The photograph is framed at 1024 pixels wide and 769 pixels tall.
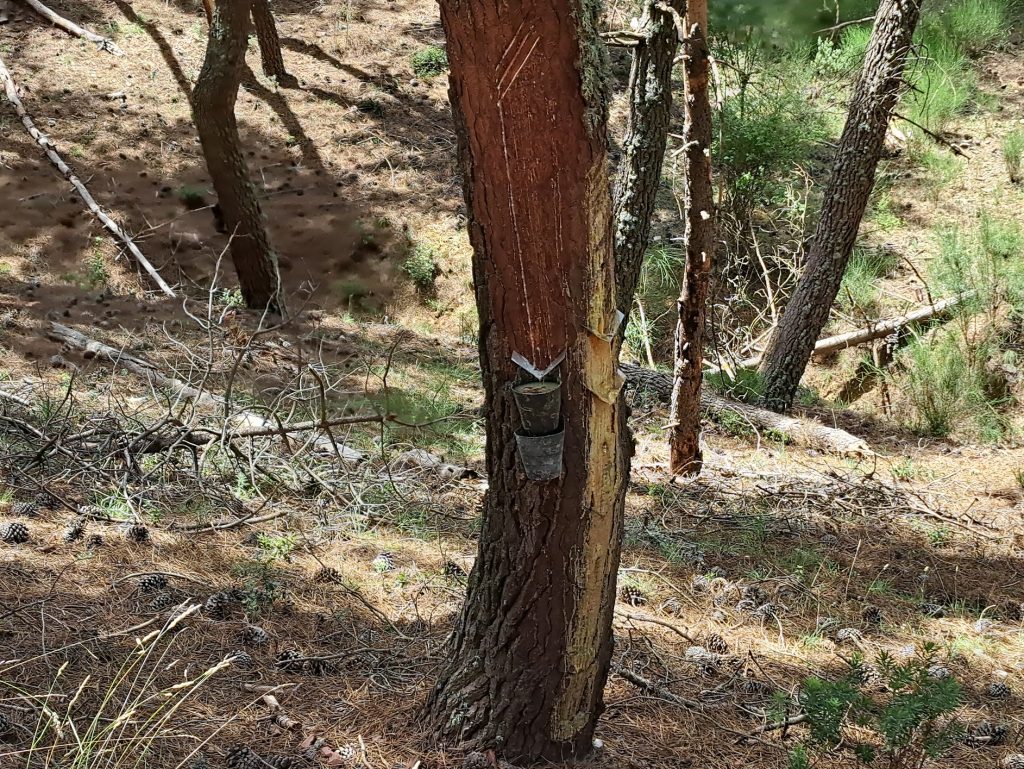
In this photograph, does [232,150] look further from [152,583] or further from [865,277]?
[865,277]

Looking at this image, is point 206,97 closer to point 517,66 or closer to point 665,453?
point 665,453

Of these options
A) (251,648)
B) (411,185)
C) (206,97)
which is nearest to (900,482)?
(251,648)

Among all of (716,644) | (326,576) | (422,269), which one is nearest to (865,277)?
(422,269)

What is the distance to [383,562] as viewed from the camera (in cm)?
334

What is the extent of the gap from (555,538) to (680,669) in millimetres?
1110

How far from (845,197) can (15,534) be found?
559 centimetres

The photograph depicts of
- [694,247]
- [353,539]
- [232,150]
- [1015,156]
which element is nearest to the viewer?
[353,539]

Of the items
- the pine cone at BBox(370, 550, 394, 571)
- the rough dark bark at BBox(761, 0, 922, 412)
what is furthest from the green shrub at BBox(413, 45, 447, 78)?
the pine cone at BBox(370, 550, 394, 571)

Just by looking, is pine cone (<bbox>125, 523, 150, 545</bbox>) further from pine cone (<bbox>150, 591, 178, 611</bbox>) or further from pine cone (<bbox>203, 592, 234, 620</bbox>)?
pine cone (<bbox>203, 592, 234, 620</bbox>)

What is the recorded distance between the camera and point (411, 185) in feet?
33.2

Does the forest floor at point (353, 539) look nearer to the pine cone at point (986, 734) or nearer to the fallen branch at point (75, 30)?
the pine cone at point (986, 734)

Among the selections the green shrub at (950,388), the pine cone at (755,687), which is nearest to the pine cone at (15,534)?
the pine cone at (755,687)

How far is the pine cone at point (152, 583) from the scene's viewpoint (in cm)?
285

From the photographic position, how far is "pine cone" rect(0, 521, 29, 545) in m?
3.06
